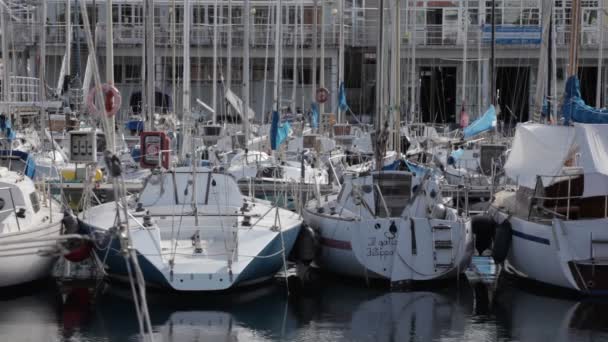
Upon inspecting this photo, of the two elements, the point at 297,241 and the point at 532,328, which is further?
the point at 297,241

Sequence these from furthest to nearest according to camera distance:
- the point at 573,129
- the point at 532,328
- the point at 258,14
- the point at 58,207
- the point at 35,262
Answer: the point at 258,14 → the point at 58,207 → the point at 573,129 → the point at 35,262 → the point at 532,328

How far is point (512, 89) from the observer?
65562 mm

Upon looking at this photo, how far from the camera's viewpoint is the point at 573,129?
22.5 meters

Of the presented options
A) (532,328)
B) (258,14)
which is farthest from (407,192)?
(258,14)

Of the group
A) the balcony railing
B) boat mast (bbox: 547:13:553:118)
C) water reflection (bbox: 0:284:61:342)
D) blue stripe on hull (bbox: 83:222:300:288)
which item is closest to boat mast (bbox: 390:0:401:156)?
boat mast (bbox: 547:13:553:118)

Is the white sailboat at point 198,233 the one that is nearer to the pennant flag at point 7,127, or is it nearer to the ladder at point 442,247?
the ladder at point 442,247

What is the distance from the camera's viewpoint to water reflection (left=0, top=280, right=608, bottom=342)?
18.9 metres

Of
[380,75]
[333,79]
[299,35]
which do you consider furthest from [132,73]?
[380,75]

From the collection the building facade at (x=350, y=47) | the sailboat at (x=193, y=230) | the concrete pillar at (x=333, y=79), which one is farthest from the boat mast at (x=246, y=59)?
the concrete pillar at (x=333, y=79)

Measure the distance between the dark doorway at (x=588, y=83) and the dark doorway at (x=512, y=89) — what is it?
2.98 m

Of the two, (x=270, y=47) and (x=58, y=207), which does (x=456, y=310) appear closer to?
(x=58, y=207)

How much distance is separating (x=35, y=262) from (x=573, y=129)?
10668mm

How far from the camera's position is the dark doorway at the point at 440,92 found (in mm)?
65312

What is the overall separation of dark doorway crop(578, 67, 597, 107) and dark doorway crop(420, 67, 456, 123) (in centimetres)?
726
